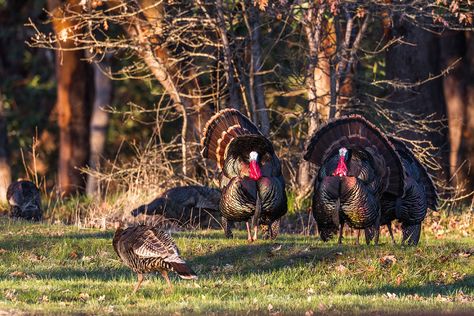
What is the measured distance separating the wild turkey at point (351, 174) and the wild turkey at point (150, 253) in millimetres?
3318

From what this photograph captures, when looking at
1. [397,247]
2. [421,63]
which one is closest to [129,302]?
[397,247]

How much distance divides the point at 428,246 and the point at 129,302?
4895mm

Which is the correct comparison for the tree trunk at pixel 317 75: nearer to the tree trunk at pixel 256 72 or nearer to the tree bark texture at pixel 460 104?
the tree trunk at pixel 256 72

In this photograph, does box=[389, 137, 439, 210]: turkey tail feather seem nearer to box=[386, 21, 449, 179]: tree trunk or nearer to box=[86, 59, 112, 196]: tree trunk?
box=[386, 21, 449, 179]: tree trunk

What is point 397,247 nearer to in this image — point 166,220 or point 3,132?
point 166,220

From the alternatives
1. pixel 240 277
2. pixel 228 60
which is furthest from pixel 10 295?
pixel 228 60

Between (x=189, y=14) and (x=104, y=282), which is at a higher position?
(x=189, y=14)

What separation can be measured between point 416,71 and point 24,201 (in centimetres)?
807

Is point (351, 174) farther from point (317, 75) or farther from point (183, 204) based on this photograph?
point (317, 75)

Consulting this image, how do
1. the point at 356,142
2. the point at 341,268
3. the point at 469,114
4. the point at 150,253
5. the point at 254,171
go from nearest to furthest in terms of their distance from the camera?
1. the point at 150,253
2. the point at 341,268
3. the point at 254,171
4. the point at 356,142
5. the point at 469,114

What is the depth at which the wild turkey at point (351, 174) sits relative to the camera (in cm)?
1571

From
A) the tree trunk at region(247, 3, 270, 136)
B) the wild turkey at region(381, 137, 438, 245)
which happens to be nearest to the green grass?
the wild turkey at region(381, 137, 438, 245)

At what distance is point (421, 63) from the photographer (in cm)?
2423

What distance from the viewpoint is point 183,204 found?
65.1 feet
